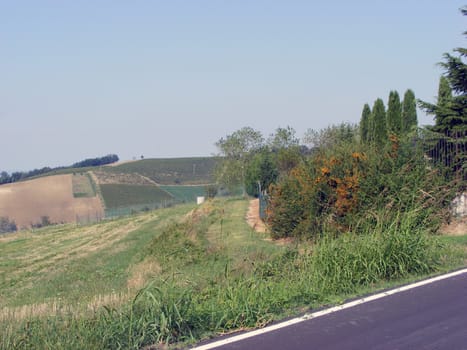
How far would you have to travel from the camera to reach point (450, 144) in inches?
666

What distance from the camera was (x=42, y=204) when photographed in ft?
226

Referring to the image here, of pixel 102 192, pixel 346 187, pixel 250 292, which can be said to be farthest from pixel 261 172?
pixel 102 192

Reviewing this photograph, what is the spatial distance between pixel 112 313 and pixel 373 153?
37.1 ft

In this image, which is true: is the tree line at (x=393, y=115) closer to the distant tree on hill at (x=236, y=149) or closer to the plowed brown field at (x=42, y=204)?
the distant tree on hill at (x=236, y=149)

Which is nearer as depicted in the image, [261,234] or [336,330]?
[336,330]

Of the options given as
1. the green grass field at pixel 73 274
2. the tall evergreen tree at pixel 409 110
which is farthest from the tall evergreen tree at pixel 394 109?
the green grass field at pixel 73 274

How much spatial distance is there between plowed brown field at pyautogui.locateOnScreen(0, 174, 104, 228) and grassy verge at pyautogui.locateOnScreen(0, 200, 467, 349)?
158 feet

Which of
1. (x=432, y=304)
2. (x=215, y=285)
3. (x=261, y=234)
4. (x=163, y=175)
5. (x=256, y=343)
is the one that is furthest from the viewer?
(x=163, y=175)

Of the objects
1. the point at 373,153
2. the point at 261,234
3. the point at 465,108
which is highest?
the point at 465,108

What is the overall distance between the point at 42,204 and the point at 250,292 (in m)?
65.2

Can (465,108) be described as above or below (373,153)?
above

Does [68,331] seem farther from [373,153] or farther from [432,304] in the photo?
[373,153]

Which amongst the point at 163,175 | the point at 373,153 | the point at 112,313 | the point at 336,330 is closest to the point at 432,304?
the point at 336,330

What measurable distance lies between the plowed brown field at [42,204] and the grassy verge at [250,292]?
48.2m
